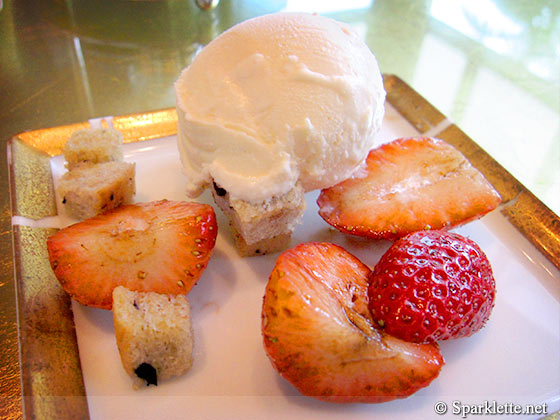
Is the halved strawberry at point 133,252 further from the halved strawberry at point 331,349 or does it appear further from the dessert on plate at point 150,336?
the halved strawberry at point 331,349

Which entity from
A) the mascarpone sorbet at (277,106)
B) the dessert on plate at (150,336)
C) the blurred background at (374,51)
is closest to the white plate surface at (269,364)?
the dessert on plate at (150,336)

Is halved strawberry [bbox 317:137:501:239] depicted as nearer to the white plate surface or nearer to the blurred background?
the white plate surface

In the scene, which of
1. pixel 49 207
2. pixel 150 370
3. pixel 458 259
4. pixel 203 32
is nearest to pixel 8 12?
pixel 203 32

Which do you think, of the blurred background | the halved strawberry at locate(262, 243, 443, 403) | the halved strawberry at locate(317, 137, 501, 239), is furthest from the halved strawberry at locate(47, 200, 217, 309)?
the blurred background

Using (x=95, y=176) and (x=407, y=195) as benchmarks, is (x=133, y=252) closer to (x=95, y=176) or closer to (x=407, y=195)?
(x=95, y=176)

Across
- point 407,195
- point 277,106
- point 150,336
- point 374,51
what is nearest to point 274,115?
point 277,106
